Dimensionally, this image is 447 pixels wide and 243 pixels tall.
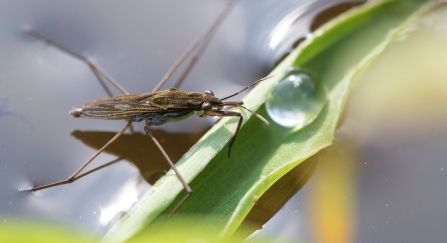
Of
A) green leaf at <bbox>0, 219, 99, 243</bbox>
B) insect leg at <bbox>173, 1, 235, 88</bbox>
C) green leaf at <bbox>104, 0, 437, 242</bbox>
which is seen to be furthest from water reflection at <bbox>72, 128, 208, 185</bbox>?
green leaf at <bbox>0, 219, 99, 243</bbox>

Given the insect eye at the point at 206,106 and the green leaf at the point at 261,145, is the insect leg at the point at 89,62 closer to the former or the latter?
the insect eye at the point at 206,106

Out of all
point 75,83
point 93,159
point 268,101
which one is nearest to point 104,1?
point 75,83

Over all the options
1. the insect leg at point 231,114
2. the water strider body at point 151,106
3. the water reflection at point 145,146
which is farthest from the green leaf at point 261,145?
the water reflection at point 145,146

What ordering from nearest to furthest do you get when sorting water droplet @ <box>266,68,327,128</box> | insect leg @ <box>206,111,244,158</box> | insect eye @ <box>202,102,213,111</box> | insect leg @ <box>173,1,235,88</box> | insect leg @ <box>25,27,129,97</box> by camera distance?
insect leg @ <box>206,111,244,158</box> < water droplet @ <box>266,68,327,128</box> < insect eye @ <box>202,102,213,111</box> < insect leg @ <box>25,27,129,97</box> < insect leg @ <box>173,1,235,88</box>

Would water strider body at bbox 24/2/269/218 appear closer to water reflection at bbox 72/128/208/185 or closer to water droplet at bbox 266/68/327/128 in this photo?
water reflection at bbox 72/128/208/185

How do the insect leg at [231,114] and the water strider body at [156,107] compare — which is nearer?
the insect leg at [231,114]

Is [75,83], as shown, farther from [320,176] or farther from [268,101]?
[320,176]

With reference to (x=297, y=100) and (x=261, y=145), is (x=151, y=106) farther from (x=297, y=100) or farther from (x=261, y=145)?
(x=297, y=100)
